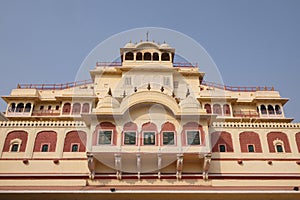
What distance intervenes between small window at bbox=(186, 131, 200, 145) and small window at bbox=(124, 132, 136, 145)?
3.78m

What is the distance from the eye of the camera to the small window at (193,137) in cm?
2328

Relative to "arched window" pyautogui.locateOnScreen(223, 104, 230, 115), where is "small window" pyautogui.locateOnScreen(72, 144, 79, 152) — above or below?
below

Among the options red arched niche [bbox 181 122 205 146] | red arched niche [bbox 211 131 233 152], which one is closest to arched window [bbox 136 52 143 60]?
red arched niche [bbox 211 131 233 152]

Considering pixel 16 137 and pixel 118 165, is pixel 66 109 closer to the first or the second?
pixel 16 137

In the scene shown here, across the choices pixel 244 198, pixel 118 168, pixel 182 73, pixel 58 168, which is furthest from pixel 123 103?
pixel 182 73

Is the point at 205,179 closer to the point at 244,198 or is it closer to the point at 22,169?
the point at 244,198

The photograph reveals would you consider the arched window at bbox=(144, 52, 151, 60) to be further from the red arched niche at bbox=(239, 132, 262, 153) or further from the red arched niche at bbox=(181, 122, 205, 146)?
the red arched niche at bbox=(239, 132, 262, 153)

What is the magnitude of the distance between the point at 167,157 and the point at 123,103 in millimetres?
5057

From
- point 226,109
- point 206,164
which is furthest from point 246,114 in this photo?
point 206,164

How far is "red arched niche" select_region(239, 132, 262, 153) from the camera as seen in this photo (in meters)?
25.2

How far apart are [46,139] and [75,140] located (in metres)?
2.19

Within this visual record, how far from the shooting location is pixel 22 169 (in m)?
23.6

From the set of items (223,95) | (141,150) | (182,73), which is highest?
(182,73)

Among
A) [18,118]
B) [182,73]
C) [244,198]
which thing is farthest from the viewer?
[182,73]
